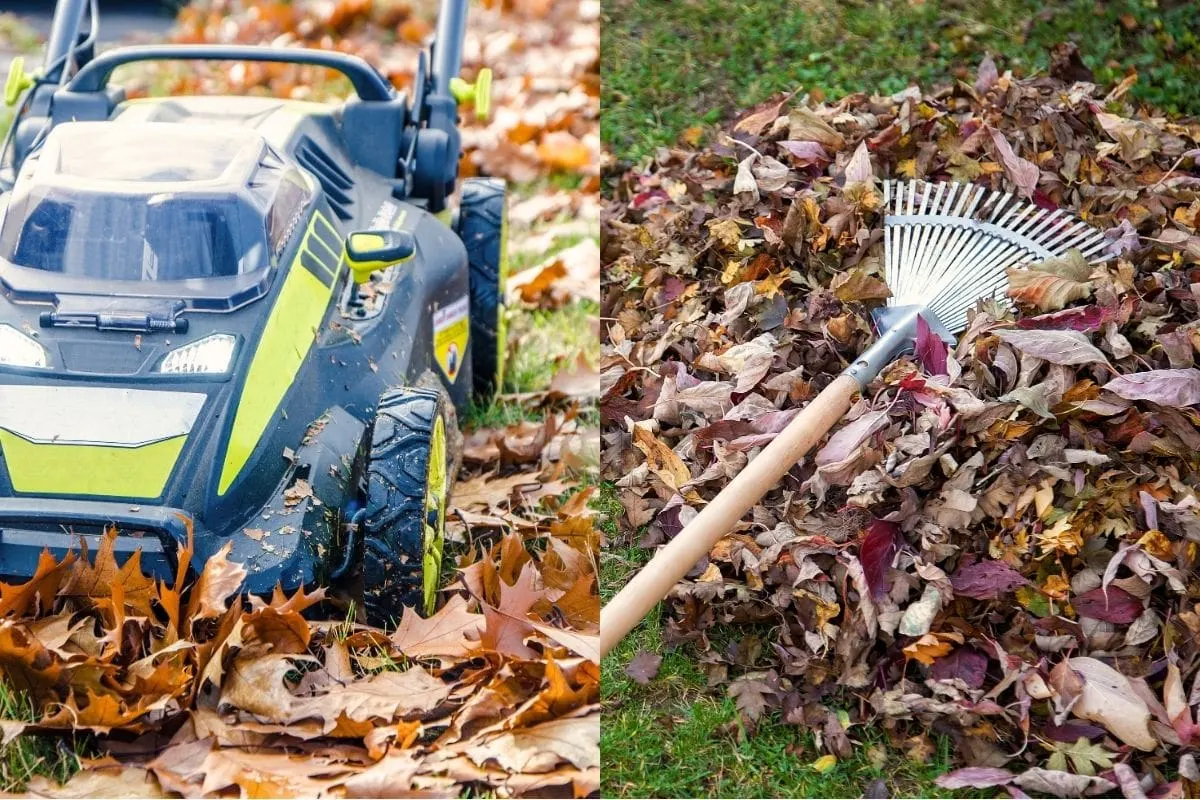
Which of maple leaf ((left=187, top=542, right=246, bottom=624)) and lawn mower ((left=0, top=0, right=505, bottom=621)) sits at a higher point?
lawn mower ((left=0, top=0, right=505, bottom=621))

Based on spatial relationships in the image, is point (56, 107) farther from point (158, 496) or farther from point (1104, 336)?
point (1104, 336)

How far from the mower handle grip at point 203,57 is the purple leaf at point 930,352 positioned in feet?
5.61

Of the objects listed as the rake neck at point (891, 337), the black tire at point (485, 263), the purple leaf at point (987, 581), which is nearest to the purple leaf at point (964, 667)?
the purple leaf at point (987, 581)

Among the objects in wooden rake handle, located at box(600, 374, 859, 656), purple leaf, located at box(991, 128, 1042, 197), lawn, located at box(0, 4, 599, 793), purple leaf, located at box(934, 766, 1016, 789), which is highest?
purple leaf, located at box(991, 128, 1042, 197)

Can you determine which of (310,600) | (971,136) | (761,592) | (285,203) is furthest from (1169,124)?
(310,600)

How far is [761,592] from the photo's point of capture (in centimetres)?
266

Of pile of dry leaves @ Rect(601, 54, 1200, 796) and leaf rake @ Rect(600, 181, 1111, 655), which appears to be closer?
pile of dry leaves @ Rect(601, 54, 1200, 796)

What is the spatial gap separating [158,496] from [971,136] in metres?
2.40

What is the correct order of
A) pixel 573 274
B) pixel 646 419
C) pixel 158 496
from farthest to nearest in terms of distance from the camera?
pixel 573 274
pixel 646 419
pixel 158 496

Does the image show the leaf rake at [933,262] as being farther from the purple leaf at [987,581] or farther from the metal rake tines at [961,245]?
the purple leaf at [987,581]

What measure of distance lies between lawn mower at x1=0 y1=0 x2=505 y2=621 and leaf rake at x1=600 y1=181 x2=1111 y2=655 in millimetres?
782

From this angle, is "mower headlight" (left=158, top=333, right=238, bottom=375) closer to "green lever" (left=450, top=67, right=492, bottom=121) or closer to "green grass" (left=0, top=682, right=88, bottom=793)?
"green grass" (left=0, top=682, right=88, bottom=793)

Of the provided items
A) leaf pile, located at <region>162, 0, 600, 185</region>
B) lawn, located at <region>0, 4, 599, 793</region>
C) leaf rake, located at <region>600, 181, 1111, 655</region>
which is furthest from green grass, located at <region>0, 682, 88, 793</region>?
leaf pile, located at <region>162, 0, 600, 185</region>

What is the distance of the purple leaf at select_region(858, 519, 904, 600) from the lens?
250cm
